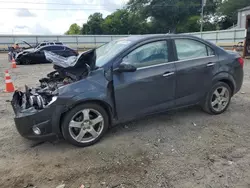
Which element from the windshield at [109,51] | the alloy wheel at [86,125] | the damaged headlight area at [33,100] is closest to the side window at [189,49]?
the windshield at [109,51]

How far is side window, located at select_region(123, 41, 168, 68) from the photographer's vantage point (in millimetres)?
3736

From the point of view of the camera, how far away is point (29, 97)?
12.5 ft

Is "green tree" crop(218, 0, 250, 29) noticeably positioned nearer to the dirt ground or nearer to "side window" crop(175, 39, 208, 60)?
"side window" crop(175, 39, 208, 60)

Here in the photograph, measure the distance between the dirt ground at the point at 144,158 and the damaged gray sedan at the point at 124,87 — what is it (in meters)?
0.31

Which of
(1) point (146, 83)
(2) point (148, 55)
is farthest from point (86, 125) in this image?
(2) point (148, 55)

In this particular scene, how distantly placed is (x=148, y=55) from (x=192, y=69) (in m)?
0.90

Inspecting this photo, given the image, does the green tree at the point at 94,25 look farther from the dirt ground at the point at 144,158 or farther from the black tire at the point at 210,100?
the dirt ground at the point at 144,158

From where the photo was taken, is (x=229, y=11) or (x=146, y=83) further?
(x=229, y=11)

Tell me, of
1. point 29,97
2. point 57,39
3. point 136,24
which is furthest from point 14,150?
point 136,24

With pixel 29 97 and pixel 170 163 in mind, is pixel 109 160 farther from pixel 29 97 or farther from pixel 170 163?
pixel 29 97

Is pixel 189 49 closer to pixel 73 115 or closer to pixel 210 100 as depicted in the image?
pixel 210 100

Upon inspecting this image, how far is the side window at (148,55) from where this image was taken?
3736mm

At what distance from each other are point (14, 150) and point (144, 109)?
2170 mm

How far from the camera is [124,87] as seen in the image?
3.56 m
